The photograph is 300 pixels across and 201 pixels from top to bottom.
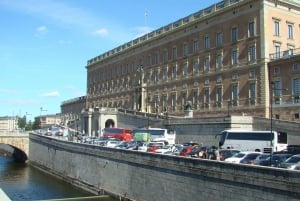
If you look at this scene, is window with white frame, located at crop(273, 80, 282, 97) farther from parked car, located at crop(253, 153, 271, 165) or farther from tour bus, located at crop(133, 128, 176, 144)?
parked car, located at crop(253, 153, 271, 165)

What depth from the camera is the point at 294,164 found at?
26000 millimetres

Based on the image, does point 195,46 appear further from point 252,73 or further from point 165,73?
point 252,73

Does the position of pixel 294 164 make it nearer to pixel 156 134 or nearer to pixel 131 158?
pixel 131 158

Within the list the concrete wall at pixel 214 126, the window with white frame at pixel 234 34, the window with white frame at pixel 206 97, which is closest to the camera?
the concrete wall at pixel 214 126

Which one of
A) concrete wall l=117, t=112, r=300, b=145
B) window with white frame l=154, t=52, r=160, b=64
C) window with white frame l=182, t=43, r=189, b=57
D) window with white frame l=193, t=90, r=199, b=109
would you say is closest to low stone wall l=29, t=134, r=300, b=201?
concrete wall l=117, t=112, r=300, b=145

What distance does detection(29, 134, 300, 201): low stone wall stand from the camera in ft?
75.9

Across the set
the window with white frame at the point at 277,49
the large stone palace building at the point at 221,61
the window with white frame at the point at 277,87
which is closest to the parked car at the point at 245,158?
the large stone palace building at the point at 221,61

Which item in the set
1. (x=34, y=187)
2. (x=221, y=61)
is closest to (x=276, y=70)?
(x=221, y=61)

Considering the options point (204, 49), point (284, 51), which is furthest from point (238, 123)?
point (204, 49)

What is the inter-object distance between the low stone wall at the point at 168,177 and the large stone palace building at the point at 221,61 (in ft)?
56.8

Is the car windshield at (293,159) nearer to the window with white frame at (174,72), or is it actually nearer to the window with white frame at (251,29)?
the window with white frame at (251,29)

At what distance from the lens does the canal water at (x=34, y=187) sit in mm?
46375

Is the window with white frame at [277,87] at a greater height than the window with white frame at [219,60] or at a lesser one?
lesser

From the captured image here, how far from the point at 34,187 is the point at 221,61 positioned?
1353 inches
